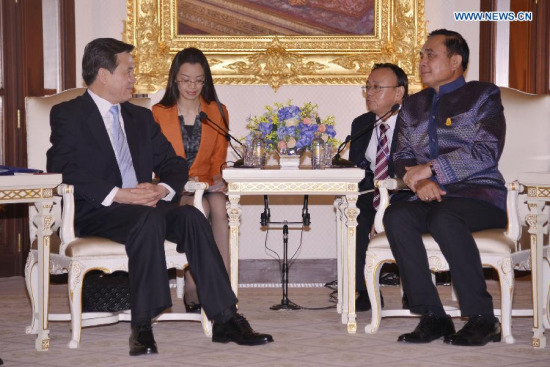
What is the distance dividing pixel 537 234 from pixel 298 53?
2.39m

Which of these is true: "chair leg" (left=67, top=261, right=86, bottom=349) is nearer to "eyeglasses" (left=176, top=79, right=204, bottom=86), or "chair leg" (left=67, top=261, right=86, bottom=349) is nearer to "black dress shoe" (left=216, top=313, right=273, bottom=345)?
"black dress shoe" (left=216, top=313, right=273, bottom=345)

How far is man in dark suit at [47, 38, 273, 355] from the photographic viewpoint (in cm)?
376

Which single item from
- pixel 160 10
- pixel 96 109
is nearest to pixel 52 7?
pixel 160 10

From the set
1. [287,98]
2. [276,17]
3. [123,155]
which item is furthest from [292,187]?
[276,17]

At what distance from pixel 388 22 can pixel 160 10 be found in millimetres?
1515

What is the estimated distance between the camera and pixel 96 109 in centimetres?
413

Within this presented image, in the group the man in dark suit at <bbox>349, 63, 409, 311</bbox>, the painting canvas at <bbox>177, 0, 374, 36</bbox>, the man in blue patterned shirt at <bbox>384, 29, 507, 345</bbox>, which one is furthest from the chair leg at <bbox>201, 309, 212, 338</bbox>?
the painting canvas at <bbox>177, 0, 374, 36</bbox>

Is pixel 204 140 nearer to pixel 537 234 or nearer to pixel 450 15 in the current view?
pixel 537 234

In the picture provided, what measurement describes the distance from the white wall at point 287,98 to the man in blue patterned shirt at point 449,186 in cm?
132

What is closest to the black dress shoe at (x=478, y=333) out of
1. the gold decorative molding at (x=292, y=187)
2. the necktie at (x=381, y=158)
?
the gold decorative molding at (x=292, y=187)

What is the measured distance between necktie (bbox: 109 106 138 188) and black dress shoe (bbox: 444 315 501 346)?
1674mm

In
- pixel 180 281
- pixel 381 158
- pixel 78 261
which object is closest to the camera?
pixel 78 261

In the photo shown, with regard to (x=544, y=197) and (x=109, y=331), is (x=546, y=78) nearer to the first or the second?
(x=544, y=197)

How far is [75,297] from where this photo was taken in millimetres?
3824
